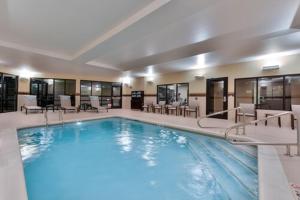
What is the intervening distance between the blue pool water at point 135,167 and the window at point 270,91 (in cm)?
389

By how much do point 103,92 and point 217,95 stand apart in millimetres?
8273

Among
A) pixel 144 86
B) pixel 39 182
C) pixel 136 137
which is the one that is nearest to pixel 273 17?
pixel 136 137

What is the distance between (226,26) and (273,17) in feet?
2.83

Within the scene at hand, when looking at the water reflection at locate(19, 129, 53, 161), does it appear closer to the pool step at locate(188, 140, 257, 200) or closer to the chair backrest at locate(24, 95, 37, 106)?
the pool step at locate(188, 140, 257, 200)

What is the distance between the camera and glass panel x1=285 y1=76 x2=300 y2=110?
629 centimetres

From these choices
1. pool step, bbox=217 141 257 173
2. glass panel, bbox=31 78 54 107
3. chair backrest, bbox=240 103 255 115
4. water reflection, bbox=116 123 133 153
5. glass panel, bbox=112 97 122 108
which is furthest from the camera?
glass panel, bbox=112 97 122 108

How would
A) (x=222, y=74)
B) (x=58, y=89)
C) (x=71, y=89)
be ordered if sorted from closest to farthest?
1. (x=222, y=74)
2. (x=58, y=89)
3. (x=71, y=89)

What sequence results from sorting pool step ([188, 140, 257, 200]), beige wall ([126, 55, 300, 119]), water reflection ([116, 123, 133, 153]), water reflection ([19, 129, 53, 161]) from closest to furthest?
pool step ([188, 140, 257, 200])
water reflection ([19, 129, 53, 161])
water reflection ([116, 123, 133, 153])
beige wall ([126, 55, 300, 119])

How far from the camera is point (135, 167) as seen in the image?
3264 millimetres

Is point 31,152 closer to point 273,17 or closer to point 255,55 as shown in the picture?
point 273,17

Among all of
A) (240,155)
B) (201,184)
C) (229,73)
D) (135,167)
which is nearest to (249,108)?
(229,73)

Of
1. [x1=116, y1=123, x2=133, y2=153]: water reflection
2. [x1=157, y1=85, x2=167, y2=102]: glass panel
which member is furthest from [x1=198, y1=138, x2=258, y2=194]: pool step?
[x1=157, y1=85, x2=167, y2=102]: glass panel

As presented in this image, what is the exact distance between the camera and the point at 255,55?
20.8 feet

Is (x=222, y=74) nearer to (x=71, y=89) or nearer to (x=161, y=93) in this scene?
(x=161, y=93)
